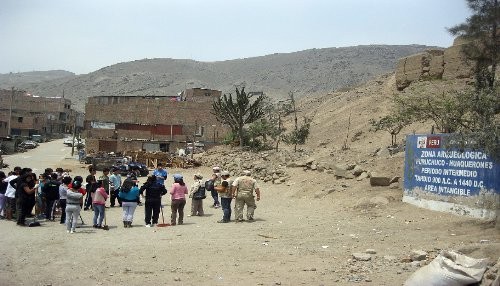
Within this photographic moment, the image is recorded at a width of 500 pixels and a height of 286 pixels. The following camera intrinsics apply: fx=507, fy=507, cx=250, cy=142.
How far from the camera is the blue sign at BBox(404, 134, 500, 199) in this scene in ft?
36.8

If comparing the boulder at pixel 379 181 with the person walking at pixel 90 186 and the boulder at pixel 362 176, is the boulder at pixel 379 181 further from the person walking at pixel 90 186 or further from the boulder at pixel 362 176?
the person walking at pixel 90 186

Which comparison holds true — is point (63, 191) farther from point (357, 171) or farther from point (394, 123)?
point (394, 123)

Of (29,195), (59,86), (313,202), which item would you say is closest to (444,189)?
(313,202)

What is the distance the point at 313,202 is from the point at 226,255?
8486 mm

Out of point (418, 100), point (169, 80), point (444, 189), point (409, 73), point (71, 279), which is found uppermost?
point (169, 80)

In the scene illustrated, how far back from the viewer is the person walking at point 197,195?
1433cm

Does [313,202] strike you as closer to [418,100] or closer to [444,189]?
[444,189]

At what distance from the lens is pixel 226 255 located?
29.4 ft

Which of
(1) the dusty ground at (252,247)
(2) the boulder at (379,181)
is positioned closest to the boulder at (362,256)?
(1) the dusty ground at (252,247)

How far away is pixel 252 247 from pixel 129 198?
395cm

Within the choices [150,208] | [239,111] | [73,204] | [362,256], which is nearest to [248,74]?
[239,111]

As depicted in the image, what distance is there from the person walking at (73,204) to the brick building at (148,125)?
37016 mm

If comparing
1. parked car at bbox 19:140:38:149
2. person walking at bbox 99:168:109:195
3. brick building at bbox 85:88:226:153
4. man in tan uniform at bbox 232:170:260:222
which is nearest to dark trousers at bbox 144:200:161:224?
man in tan uniform at bbox 232:170:260:222

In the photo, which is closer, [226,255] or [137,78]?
[226,255]
